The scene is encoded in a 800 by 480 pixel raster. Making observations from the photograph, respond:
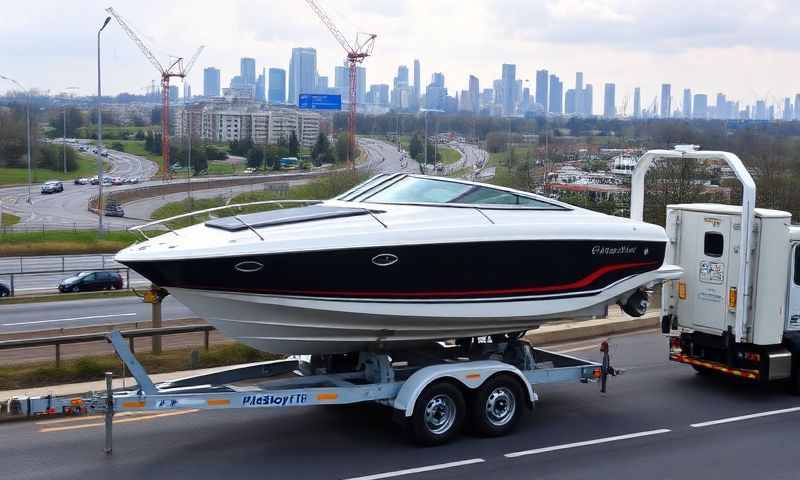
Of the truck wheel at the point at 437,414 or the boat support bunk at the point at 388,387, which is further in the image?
the truck wheel at the point at 437,414

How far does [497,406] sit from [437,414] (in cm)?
84

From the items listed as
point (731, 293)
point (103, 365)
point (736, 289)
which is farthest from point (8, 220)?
point (736, 289)

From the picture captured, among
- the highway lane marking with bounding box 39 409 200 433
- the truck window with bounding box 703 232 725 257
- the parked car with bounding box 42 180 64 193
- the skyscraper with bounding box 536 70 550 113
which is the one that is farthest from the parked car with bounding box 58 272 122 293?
the skyscraper with bounding box 536 70 550 113

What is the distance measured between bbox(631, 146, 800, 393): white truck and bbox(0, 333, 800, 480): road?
667mm

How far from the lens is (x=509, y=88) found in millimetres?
162250

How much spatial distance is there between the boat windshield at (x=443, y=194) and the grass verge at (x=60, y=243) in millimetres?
33776

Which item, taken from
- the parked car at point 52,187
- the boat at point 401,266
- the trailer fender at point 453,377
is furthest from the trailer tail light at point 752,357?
the parked car at point 52,187

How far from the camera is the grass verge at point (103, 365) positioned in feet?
40.4

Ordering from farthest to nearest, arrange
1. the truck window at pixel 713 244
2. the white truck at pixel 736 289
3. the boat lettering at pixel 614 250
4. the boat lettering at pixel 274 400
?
the truck window at pixel 713 244
the white truck at pixel 736 289
the boat lettering at pixel 614 250
the boat lettering at pixel 274 400

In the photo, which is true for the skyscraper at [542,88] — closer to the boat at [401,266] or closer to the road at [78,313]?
the road at [78,313]

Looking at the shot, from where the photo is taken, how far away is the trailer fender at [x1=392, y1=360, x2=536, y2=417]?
10031 millimetres

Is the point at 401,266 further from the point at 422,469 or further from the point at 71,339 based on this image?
the point at 71,339

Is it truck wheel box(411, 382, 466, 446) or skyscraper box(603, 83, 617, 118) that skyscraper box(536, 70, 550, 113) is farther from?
truck wheel box(411, 382, 466, 446)

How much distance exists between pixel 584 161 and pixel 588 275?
26.7 m
